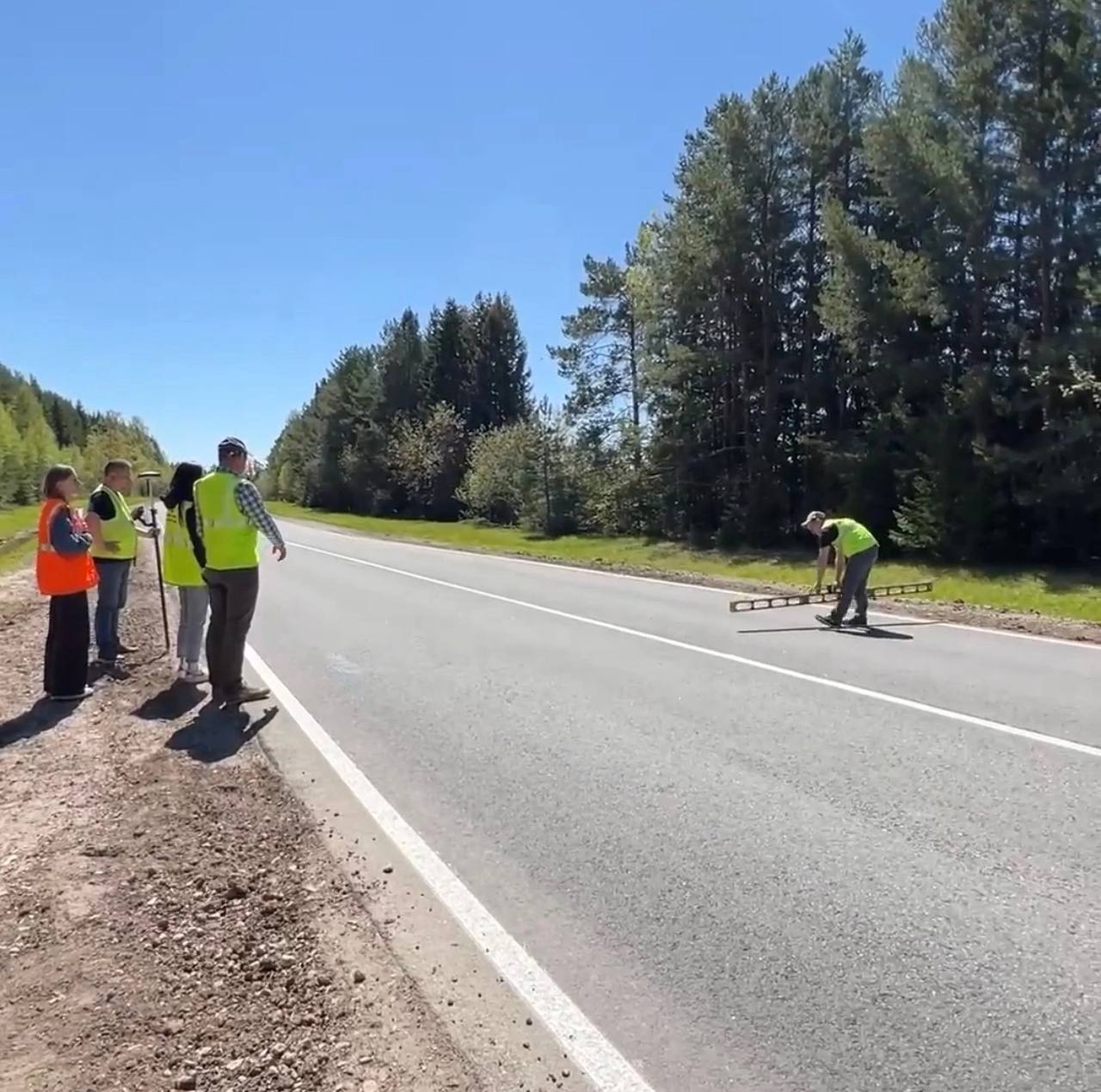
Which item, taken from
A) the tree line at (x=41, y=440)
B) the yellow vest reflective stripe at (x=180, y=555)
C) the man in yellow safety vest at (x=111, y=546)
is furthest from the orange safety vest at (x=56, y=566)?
the tree line at (x=41, y=440)

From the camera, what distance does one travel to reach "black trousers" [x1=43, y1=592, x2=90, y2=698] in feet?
25.5

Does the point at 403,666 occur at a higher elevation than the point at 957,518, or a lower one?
lower

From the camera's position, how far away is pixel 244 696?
765 cm

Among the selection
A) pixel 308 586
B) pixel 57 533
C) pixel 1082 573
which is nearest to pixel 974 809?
pixel 57 533

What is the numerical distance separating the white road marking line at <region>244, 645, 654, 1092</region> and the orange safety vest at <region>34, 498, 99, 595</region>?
3194 millimetres

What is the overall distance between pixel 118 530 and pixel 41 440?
311ft

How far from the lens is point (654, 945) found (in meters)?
3.68

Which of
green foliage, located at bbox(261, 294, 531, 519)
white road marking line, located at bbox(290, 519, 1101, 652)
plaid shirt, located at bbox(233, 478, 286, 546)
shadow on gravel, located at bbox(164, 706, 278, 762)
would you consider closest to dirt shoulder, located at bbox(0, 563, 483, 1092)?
shadow on gravel, located at bbox(164, 706, 278, 762)

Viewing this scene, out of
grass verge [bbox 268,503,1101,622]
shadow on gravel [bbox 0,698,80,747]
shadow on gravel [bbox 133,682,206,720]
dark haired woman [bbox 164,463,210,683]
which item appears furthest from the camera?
grass verge [bbox 268,503,1101,622]

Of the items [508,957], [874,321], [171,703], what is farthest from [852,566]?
[874,321]

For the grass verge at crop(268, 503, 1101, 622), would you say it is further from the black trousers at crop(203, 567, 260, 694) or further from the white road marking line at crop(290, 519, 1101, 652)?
the black trousers at crop(203, 567, 260, 694)

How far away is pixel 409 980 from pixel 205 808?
7.73 feet

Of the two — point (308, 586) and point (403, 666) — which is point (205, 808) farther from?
point (308, 586)

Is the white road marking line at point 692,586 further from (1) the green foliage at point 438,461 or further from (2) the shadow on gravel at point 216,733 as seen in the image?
(1) the green foliage at point 438,461
